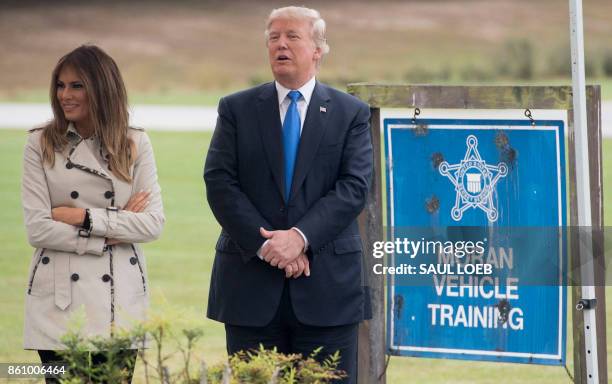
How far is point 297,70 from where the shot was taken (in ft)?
15.6

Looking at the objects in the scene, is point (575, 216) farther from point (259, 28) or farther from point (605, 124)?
point (259, 28)

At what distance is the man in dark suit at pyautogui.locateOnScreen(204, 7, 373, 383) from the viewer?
467 centimetres

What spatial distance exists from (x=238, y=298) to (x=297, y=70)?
3.09ft

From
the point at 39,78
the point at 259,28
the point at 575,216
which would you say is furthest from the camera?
the point at 259,28

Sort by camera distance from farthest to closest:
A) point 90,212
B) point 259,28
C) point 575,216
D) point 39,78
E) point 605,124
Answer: point 259,28 → point 39,78 → point 605,124 → point 575,216 → point 90,212

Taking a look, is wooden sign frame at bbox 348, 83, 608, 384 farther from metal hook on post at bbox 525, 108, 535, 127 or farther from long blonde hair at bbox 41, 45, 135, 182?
long blonde hair at bbox 41, 45, 135, 182

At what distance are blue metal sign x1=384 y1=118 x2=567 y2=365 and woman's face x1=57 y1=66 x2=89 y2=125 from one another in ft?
4.93

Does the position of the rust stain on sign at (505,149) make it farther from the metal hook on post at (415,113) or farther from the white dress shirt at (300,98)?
the white dress shirt at (300,98)

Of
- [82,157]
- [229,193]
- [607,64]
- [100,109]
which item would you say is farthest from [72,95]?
[607,64]

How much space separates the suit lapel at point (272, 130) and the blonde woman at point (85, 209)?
0.51 metres

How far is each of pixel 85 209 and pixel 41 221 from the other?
0.58ft

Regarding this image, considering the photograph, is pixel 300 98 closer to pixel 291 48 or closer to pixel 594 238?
pixel 291 48

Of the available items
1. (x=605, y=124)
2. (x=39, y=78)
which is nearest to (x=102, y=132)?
(x=605, y=124)

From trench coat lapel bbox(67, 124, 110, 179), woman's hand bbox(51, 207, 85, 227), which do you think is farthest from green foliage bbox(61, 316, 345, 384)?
trench coat lapel bbox(67, 124, 110, 179)
